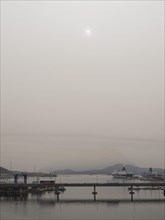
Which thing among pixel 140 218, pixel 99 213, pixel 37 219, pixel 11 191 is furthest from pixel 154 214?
pixel 11 191

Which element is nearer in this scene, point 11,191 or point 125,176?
point 11,191

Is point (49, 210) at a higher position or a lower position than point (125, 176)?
higher

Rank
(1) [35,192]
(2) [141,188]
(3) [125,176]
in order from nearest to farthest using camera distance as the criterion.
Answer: (1) [35,192]
(2) [141,188]
(3) [125,176]

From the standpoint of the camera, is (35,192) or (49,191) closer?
(35,192)

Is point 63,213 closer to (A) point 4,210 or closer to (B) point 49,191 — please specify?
(A) point 4,210

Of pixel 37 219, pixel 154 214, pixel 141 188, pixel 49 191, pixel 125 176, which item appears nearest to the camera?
pixel 37 219

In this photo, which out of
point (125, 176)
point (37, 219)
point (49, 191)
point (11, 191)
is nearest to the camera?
point (37, 219)

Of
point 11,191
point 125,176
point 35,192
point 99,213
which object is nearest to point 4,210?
point 99,213

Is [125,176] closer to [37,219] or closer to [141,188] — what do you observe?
[141,188]

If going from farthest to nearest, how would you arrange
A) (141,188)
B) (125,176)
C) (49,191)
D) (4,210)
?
(125,176), (141,188), (49,191), (4,210)
